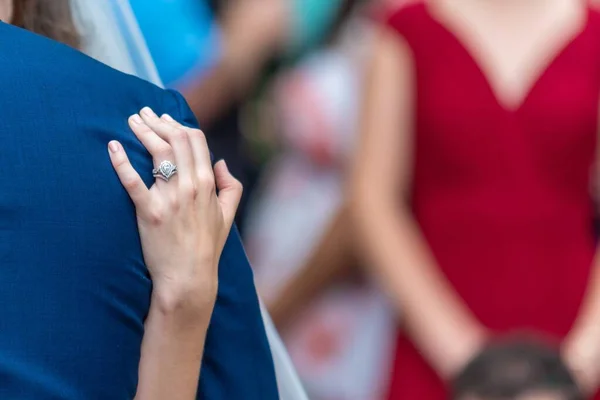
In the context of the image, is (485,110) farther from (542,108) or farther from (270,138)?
(270,138)

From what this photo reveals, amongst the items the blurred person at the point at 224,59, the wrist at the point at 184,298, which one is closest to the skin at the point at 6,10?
the wrist at the point at 184,298

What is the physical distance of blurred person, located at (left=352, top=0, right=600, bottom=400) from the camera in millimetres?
1840

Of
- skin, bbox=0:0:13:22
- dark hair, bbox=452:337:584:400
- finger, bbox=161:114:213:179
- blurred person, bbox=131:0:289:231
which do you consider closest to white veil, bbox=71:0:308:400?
skin, bbox=0:0:13:22

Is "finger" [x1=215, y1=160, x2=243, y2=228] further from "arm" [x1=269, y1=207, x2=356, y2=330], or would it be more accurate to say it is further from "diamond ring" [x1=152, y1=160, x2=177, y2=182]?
"arm" [x1=269, y1=207, x2=356, y2=330]

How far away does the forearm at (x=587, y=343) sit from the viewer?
1786 mm

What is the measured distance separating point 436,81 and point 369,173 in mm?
194

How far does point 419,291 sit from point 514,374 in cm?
22

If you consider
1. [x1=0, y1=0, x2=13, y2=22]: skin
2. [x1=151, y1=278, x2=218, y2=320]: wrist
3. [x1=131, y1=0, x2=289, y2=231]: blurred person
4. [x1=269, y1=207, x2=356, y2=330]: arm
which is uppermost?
[x1=0, y1=0, x2=13, y2=22]: skin

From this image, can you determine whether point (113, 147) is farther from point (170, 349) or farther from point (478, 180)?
point (478, 180)

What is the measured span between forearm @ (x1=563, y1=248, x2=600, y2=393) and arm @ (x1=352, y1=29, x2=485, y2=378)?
0.15 meters

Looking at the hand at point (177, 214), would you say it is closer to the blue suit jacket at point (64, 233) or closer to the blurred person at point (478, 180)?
the blue suit jacket at point (64, 233)

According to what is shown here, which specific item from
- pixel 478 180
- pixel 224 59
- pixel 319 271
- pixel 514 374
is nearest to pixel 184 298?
pixel 514 374

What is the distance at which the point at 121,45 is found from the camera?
4.28 ft

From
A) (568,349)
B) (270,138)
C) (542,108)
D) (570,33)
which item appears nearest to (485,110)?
(542,108)
